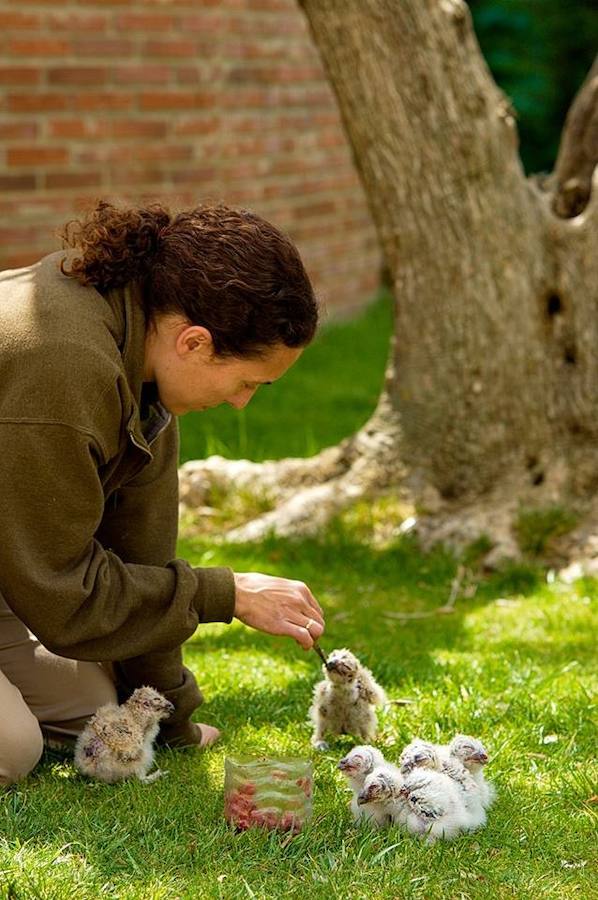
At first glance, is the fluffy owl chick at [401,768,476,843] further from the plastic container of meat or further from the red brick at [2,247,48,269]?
the red brick at [2,247,48,269]

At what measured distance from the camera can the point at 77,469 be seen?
305cm

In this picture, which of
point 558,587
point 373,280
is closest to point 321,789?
point 558,587

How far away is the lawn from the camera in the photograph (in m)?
2.88

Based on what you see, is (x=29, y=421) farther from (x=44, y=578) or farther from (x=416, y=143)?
(x=416, y=143)

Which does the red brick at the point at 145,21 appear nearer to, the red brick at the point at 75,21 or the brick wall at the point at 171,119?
the brick wall at the point at 171,119

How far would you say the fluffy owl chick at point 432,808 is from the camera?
308 centimetres

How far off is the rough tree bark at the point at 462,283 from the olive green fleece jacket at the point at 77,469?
234 centimetres

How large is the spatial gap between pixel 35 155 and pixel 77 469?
4.93 m

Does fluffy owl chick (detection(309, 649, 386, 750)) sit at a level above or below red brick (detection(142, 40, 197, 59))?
above

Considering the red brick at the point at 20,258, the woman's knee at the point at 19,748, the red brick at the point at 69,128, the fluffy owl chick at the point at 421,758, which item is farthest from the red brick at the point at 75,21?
the fluffy owl chick at the point at 421,758

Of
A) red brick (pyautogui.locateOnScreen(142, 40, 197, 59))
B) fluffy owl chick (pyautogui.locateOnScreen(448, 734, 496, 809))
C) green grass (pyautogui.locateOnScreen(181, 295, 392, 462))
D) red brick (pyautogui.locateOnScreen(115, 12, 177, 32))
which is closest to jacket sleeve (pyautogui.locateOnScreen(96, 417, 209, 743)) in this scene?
fluffy owl chick (pyautogui.locateOnScreen(448, 734, 496, 809))

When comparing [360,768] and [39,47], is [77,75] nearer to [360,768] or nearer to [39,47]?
[39,47]

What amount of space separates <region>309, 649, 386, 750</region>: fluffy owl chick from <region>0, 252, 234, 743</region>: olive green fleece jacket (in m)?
0.45

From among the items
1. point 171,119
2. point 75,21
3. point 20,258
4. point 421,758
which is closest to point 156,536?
point 421,758
